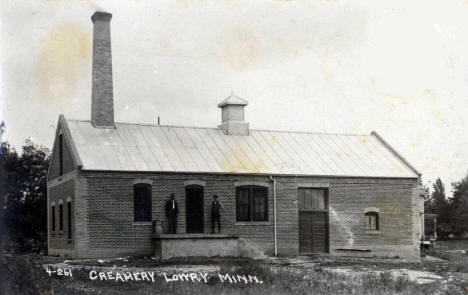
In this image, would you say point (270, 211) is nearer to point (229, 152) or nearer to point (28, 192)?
point (229, 152)

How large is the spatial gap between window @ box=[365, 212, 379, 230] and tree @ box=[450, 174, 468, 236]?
34.0 meters

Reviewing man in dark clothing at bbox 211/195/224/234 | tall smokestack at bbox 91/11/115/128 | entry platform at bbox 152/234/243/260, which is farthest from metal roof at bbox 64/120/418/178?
entry platform at bbox 152/234/243/260

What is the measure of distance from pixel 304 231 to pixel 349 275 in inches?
401

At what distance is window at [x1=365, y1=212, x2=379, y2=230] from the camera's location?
31.2m

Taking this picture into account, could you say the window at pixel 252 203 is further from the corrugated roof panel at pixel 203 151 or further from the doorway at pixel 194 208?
the doorway at pixel 194 208

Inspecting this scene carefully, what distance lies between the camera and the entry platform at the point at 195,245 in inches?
1005

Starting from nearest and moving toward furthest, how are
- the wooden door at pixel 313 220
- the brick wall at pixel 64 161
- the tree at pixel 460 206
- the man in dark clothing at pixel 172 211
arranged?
1. the man in dark clothing at pixel 172 211
2. the brick wall at pixel 64 161
3. the wooden door at pixel 313 220
4. the tree at pixel 460 206

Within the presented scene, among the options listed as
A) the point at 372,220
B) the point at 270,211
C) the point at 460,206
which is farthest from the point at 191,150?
the point at 460,206

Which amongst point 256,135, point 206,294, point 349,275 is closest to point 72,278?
point 206,294

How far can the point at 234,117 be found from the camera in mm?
32500

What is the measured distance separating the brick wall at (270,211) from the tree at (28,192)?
13648 millimetres

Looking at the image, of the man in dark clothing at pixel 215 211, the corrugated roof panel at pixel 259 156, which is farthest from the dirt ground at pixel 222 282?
the corrugated roof panel at pixel 259 156

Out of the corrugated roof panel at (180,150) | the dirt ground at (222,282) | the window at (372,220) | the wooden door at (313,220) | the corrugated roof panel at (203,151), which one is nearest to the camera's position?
the dirt ground at (222,282)

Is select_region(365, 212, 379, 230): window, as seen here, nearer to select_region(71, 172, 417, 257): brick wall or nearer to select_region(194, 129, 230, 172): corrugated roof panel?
select_region(71, 172, 417, 257): brick wall
